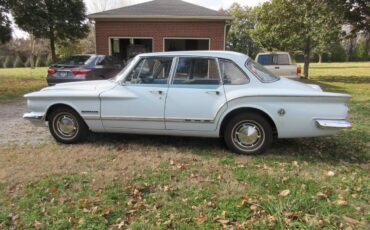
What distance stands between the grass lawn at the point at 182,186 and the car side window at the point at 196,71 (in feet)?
3.73

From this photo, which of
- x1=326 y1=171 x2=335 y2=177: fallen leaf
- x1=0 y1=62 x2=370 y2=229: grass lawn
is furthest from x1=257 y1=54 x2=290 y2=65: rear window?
x1=326 y1=171 x2=335 y2=177: fallen leaf

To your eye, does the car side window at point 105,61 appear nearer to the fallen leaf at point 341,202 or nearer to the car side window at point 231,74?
the car side window at point 231,74

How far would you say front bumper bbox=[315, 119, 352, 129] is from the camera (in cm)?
500

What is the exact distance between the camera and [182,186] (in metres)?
4.31

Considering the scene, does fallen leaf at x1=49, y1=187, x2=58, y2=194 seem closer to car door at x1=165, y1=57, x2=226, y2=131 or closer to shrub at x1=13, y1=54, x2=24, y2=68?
car door at x1=165, y1=57, x2=226, y2=131

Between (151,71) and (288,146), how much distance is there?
2.64 metres

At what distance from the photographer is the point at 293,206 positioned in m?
3.78

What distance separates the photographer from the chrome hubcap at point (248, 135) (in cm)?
534

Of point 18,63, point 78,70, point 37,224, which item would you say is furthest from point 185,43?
point 18,63

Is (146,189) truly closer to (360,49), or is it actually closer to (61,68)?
(61,68)

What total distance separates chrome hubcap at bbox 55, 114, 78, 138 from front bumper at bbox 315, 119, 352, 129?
3914mm

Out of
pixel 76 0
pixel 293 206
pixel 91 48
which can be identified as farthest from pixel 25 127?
pixel 91 48

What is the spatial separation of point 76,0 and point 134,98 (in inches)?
712

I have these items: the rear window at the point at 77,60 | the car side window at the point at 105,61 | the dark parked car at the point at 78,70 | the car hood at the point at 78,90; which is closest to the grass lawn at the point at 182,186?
the car hood at the point at 78,90
